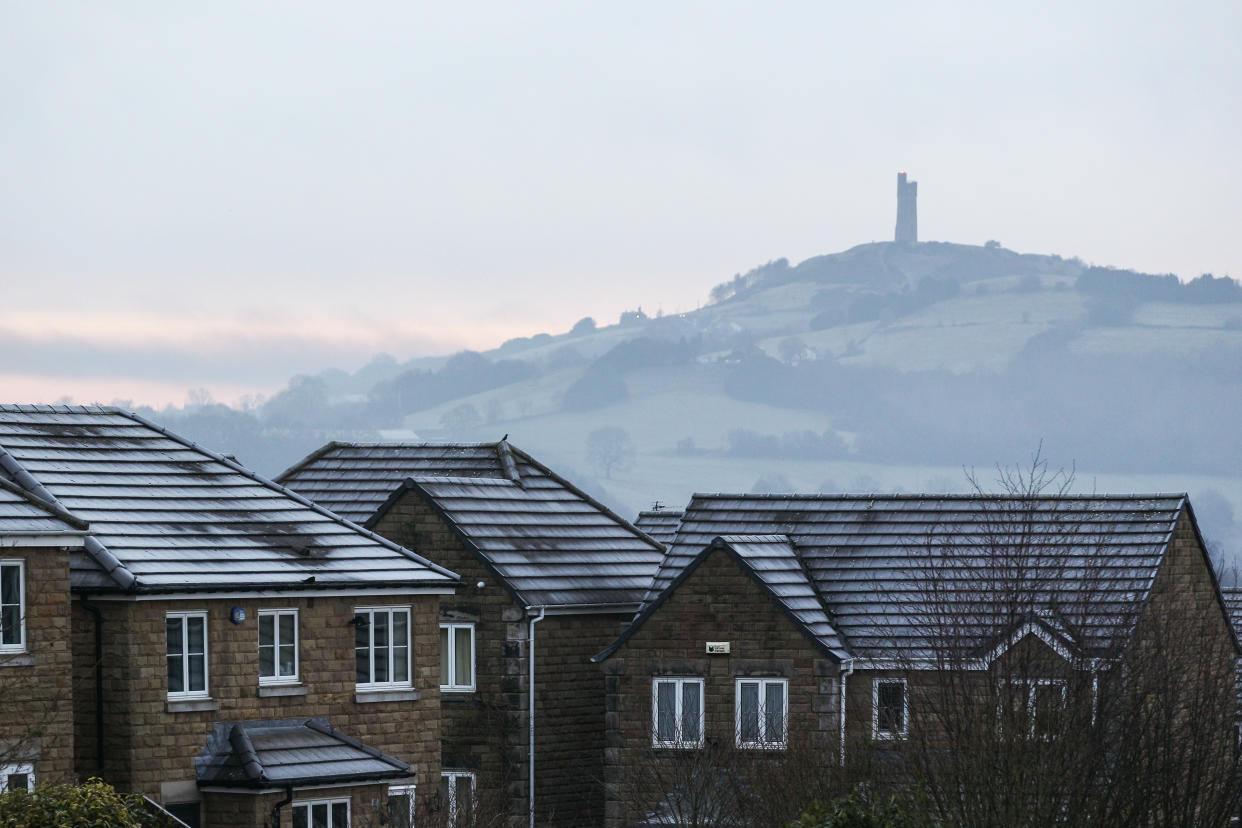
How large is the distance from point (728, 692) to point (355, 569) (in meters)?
8.74

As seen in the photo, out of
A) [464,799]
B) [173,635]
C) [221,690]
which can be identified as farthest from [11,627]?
[464,799]

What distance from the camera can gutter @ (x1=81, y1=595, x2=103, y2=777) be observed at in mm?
31984

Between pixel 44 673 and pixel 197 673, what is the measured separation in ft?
10.7

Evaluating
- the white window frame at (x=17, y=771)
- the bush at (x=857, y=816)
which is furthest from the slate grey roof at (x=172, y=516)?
the bush at (x=857, y=816)

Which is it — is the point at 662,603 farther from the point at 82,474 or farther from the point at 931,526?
the point at 82,474

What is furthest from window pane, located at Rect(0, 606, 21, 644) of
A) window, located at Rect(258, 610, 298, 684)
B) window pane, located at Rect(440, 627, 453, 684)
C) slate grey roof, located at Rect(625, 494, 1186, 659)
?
slate grey roof, located at Rect(625, 494, 1186, 659)

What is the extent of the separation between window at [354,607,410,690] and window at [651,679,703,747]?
6.45m

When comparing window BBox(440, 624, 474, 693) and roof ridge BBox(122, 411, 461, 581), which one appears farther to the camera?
window BBox(440, 624, 474, 693)

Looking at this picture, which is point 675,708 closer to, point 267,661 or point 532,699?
point 532,699

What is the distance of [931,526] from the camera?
4322 centimetres

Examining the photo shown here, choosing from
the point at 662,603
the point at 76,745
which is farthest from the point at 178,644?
the point at 662,603

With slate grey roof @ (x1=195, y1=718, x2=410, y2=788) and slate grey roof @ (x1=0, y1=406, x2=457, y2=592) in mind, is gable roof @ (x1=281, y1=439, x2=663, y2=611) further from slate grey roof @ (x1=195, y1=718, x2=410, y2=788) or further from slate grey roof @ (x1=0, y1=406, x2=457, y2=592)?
slate grey roof @ (x1=195, y1=718, x2=410, y2=788)

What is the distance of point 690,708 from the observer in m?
41.0

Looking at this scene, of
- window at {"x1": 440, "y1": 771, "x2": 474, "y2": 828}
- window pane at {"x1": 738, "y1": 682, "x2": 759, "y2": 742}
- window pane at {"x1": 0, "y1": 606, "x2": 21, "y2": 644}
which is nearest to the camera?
window pane at {"x1": 0, "y1": 606, "x2": 21, "y2": 644}
